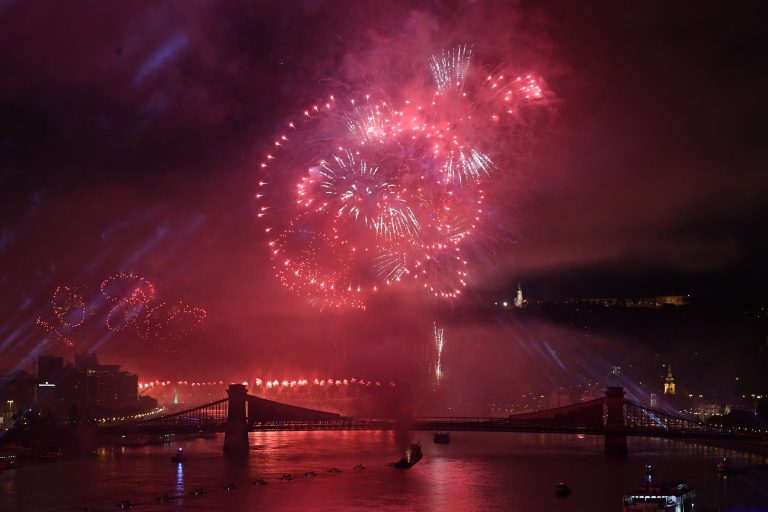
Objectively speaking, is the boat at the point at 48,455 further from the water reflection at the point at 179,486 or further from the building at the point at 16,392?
the building at the point at 16,392

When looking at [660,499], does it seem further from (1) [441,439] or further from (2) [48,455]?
(2) [48,455]

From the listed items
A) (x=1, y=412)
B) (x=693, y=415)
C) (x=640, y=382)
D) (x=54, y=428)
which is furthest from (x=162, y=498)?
(x=640, y=382)

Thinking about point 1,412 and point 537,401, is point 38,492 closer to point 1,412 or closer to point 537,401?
point 1,412

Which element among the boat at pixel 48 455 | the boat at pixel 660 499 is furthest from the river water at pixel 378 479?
the boat at pixel 660 499

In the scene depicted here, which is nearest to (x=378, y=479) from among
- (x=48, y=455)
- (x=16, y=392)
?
(x=48, y=455)

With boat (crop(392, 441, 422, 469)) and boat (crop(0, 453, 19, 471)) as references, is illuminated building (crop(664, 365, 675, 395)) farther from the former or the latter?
boat (crop(0, 453, 19, 471))
